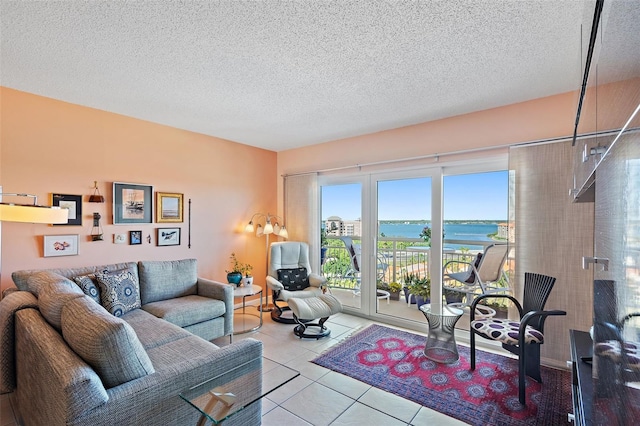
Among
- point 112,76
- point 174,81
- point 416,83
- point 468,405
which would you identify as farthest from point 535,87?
point 112,76

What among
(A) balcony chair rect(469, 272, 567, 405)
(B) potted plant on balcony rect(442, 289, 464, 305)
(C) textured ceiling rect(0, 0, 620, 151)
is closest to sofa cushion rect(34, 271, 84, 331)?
(C) textured ceiling rect(0, 0, 620, 151)

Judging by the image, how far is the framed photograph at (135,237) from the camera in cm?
347

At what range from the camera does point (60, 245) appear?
2961mm

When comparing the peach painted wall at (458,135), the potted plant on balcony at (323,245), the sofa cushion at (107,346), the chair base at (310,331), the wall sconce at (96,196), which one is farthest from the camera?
the potted plant on balcony at (323,245)

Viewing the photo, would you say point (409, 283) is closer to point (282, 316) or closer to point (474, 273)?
point (474, 273)

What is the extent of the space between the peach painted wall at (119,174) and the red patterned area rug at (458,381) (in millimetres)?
2348

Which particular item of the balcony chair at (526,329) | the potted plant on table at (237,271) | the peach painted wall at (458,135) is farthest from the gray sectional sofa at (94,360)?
the peach painted wall at (458,135)

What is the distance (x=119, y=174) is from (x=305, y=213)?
2484 mm

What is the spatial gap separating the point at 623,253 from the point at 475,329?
2351 mm

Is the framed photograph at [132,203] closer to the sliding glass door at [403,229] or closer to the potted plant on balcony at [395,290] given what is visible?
the sliding glass door at [403,229]

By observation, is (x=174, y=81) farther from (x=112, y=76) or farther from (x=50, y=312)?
(x=50, y=312)

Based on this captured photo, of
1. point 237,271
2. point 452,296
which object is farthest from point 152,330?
point 452,296

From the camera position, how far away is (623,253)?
0.57 m

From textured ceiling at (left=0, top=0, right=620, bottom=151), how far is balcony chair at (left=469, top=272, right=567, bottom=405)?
1.70m
